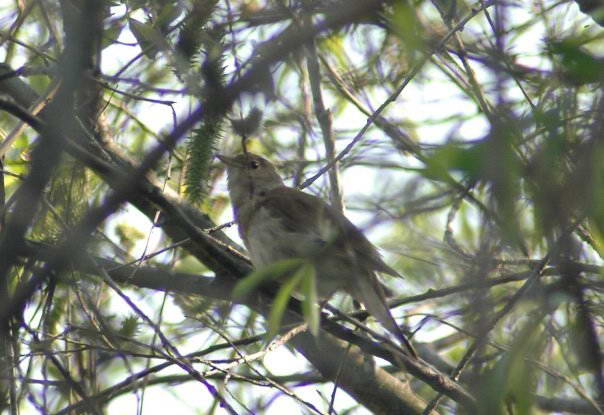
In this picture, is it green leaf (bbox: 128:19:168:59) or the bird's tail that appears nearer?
green leaf (bbox: 128:19:168:59)

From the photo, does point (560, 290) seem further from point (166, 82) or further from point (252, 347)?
point (166, 82)

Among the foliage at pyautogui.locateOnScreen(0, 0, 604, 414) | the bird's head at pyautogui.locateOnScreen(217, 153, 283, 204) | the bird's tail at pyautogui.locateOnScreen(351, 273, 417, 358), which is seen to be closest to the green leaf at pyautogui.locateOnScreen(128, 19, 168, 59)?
the foliage at pyautogui.locateOnScreen(0, 0, 604, 414)

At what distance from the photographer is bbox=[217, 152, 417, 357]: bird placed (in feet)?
14.1

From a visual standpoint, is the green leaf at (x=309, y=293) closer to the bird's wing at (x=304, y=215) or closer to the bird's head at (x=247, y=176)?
the bird's wing at (x=304, y=215)

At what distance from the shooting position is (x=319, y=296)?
4941 millimetres

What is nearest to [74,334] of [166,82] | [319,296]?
[319,296]

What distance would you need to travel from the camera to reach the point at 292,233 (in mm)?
5191

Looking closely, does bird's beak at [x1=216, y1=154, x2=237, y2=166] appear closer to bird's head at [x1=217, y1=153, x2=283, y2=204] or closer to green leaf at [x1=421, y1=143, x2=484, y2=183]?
bird's head at [x1=217, y1=153, x2=283, y2=204]

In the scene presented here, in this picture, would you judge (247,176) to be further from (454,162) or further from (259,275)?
(454,162)

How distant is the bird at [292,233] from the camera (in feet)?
14.1

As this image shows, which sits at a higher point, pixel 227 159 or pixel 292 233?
pixel 227 159

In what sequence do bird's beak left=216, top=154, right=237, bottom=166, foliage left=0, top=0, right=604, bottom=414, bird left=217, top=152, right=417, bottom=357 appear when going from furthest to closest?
bird's beak left=216, top=154, right=237, bottom=166 → bird left=217, top=152, right=417, bottom=357 → foliage left=0, top=0, right=604, bottom=414

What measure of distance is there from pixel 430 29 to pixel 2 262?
334 centimetres

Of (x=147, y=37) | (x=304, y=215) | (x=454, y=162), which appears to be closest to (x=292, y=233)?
(x=304, y=215)
